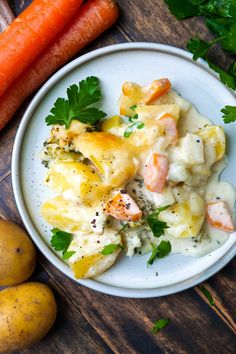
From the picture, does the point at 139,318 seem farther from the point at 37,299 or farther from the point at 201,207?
the point at 201,207

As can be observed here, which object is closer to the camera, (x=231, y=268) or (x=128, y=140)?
(x=128, y=140)

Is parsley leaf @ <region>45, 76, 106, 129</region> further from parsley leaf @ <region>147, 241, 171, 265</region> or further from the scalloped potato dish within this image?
parsley leaf @ <region>147, 241, 171, 265</region>

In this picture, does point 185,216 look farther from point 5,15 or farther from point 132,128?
point 5,15

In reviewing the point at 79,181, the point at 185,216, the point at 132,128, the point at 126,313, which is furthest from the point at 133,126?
the point at 126,313

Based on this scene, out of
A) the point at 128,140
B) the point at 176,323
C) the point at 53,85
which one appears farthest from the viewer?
the point at 176,323

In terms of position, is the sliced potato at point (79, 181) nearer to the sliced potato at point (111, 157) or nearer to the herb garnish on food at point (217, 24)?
the sliced potato at point (111, 157)

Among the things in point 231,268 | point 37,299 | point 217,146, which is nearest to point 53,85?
point 217,146
